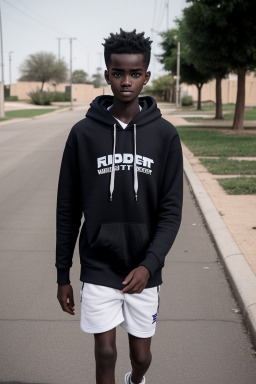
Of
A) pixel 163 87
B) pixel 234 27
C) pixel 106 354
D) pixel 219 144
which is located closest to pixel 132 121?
pixel 106 354

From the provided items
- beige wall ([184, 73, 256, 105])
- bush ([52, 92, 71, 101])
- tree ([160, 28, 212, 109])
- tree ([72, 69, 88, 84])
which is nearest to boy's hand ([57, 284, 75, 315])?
tree ([160, 28, 212, 109])

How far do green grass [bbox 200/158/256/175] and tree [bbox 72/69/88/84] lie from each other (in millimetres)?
141794

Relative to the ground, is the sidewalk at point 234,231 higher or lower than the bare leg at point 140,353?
lower

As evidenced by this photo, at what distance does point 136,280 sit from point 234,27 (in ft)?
67.2

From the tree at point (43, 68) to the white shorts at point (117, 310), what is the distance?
334 ft

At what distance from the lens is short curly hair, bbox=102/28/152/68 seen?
275cm

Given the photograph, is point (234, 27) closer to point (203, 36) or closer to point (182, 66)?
point (203, 36)

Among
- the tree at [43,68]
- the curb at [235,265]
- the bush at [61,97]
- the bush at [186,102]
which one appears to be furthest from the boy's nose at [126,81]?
the tree at [43,68]

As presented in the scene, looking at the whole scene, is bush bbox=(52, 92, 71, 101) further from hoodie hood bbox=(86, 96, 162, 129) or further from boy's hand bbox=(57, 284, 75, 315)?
boy's hand bbox=(57, 284, 75, 315)

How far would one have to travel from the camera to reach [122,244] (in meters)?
2.75

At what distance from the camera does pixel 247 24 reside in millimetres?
21281

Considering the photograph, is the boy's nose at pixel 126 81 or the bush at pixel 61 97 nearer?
the boy's nose at pixel 126 81

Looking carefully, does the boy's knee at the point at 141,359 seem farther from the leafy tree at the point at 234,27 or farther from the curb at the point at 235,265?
the leafy tree at the point at 234,27

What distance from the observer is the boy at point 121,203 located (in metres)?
2.76
